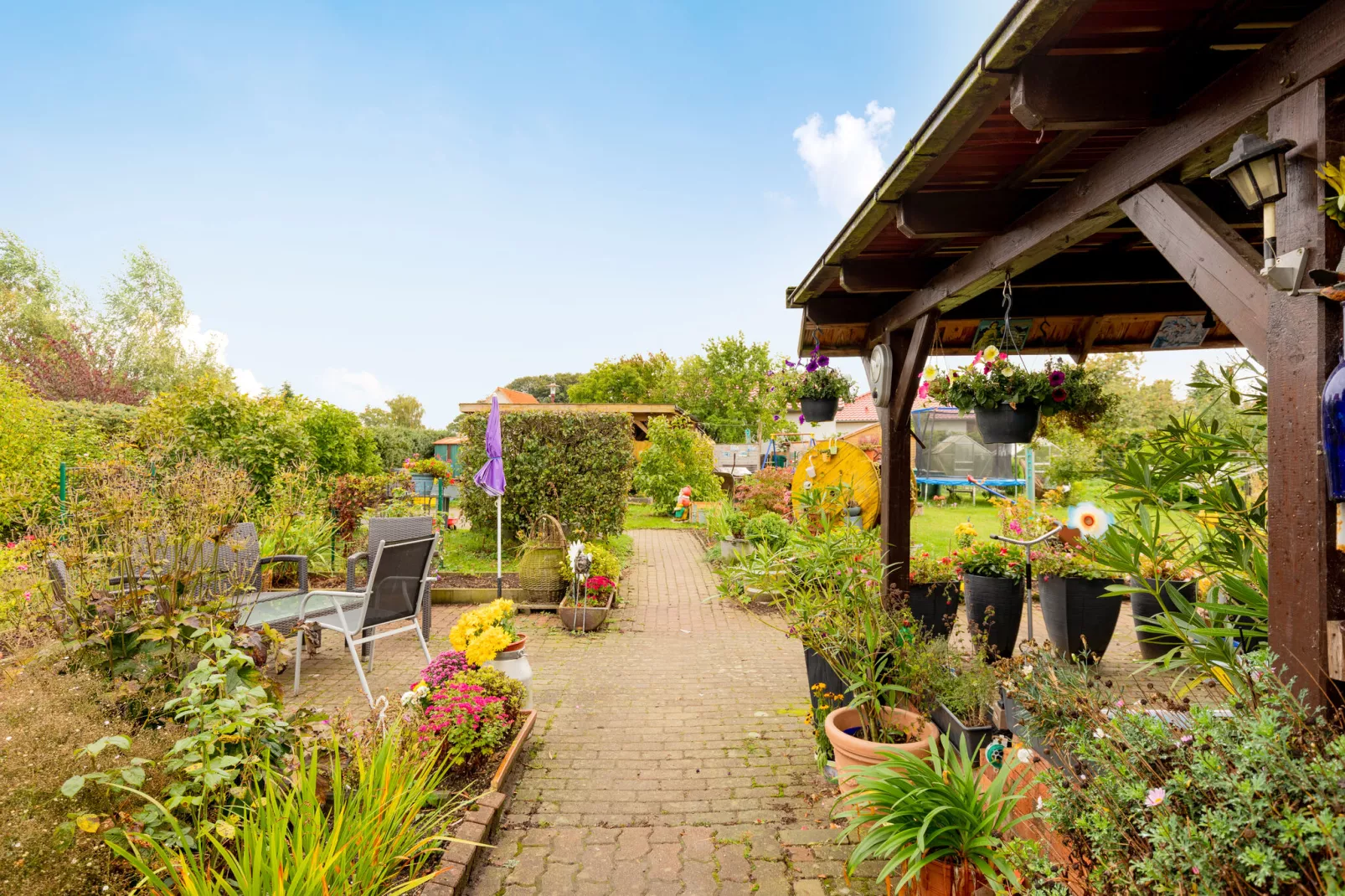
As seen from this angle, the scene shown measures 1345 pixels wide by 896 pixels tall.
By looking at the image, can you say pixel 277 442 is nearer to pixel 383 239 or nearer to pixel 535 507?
pixel 535 507

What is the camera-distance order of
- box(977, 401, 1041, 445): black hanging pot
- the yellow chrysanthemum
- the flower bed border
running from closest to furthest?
the flower bed border < box(977, 401, 1041, 445): black hanging pot < the yellow chrysanthemum

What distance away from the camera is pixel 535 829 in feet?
9.12

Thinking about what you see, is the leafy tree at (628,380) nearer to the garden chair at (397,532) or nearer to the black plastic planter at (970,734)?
the garden chair at (397,532)

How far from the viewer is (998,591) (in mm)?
4762

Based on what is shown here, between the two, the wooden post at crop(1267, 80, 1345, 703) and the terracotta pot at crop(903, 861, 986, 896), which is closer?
the wooden post at crop(1267, 80, 1345, 703)

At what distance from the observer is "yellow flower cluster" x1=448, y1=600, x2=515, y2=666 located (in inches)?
141

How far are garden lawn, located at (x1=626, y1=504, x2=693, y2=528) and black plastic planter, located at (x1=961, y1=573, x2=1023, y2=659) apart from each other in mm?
9752

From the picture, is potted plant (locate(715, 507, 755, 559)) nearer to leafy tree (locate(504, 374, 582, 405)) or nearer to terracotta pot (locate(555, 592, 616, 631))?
terracotta pot (locate(555, 592, 616, 631))

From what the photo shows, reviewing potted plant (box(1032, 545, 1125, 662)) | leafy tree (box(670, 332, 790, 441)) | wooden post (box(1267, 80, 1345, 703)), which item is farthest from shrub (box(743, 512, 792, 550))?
leafy tree (box(670, 332, 790, 441))

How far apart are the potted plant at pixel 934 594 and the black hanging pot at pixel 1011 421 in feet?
4.81

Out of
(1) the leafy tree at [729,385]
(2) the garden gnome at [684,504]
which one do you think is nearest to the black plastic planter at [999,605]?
(2) the garden gnome at [684,504]

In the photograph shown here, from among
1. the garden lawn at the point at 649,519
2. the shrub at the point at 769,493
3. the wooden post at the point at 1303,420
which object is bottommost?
the garden lawn at the point at 649,519

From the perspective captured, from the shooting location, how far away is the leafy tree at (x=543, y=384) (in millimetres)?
61094

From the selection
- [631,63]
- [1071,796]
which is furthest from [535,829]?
[631,63]
